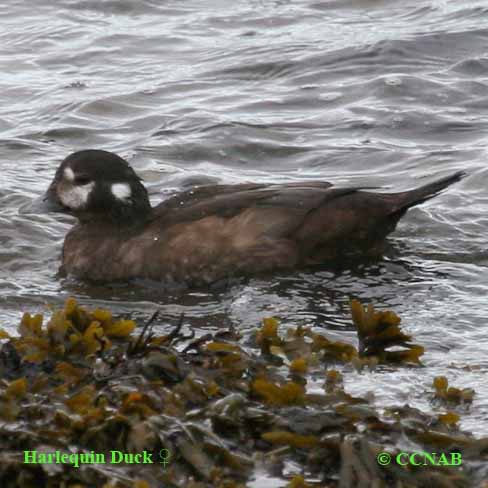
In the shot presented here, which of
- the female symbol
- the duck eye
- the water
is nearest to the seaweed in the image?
the female symbol

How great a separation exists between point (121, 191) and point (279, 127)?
2796 mm

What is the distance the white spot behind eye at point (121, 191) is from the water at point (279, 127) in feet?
1.97

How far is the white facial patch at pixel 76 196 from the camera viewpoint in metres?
7.72

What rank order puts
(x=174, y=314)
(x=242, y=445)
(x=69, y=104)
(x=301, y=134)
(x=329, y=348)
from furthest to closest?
1. (x=69, y=104)
2. (x=301, y=134)
3. (x=174, y=314)
4. (x=329, y=348)
5. (x=242, y=445)

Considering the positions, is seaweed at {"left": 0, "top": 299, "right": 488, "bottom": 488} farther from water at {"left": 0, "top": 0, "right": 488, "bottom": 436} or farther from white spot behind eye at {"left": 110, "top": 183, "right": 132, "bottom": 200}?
white spot behind eye at {"left": 110, "top": 183, "right": 132, "bottom": 200}

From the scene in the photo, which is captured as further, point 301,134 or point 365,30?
point 365,30

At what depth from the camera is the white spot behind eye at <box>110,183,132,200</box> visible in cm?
761

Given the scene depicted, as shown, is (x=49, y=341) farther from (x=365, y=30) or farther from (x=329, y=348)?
(x=365, y=30)

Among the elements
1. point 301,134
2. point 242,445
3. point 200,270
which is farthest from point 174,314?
point 301,134

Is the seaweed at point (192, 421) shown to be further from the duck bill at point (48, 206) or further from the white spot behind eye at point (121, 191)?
the duck bill at point (48, 206)

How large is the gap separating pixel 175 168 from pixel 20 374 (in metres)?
4.71

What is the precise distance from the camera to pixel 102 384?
15.3 feet

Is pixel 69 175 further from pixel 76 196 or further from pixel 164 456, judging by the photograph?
pixel 164 456

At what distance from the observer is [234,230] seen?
7.32m
